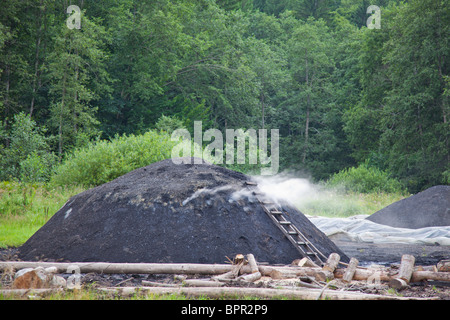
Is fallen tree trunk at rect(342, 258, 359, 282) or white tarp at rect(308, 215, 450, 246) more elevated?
fallen tree trunk at rect(342, 258, 359, 282)

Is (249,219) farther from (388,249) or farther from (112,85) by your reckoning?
(112,85)

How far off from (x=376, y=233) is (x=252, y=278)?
844cm

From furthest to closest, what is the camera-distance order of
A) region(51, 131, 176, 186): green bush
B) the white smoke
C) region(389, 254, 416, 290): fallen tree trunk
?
region(51, 131, 176, 186): green bush, the white smoke, region(389, 254, 416, 290): fallen tree trunk

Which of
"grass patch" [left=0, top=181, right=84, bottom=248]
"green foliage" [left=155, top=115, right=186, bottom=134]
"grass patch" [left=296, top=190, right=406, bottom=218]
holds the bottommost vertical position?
"grass patch" [left=296, top=190, right=406, bottom=218]

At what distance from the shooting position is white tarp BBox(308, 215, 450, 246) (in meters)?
12.3

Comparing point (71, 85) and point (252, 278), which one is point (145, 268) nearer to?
point (252, 278)

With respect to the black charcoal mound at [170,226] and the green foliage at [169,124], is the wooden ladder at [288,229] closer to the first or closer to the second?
the black charcoal mound at [170,226]

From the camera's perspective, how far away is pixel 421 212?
15547 mm

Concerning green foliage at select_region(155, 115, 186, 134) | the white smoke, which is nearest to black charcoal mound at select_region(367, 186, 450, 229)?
the white smoke

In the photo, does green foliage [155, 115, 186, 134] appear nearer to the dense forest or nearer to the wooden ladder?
the dense forest

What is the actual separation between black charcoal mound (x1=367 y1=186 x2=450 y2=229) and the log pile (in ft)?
28.9

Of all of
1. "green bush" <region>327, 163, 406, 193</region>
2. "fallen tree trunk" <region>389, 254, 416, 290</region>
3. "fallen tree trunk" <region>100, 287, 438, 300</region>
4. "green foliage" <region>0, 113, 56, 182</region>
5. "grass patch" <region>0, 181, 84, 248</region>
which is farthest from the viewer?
"green bush" <region>327, 163, 406, 193</region>
